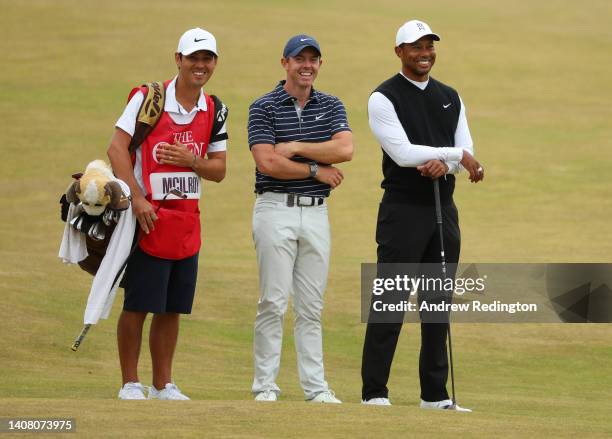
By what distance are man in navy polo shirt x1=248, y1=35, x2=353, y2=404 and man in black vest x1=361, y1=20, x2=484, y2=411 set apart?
12.3 inches

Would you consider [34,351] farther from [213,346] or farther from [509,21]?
[509,21]

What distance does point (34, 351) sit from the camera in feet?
40.0

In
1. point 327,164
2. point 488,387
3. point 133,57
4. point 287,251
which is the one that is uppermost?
point 133,57

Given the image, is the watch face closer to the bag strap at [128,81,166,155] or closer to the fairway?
the bag strap at [128,81,166,155]

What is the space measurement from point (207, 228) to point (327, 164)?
12774mm

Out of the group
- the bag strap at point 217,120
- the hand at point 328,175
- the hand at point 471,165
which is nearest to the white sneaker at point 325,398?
the hand at point 328,175

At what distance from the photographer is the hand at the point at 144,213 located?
8.86m

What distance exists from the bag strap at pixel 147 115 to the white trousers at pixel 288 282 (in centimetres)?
87

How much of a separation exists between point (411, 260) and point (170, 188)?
160cm

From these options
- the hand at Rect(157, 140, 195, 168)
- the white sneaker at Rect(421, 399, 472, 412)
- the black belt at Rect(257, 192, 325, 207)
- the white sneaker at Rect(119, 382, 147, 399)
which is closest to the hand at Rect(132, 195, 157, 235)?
the hand at Rect(157, 140, 195, 168)

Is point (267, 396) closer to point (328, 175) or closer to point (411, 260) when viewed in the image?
point (411, 260)

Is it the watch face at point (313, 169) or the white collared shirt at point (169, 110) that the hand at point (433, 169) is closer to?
the watch face at point (313, 169)

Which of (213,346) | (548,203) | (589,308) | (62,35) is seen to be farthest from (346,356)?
(62,35)

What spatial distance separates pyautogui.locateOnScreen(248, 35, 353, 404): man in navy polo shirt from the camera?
357 inches
